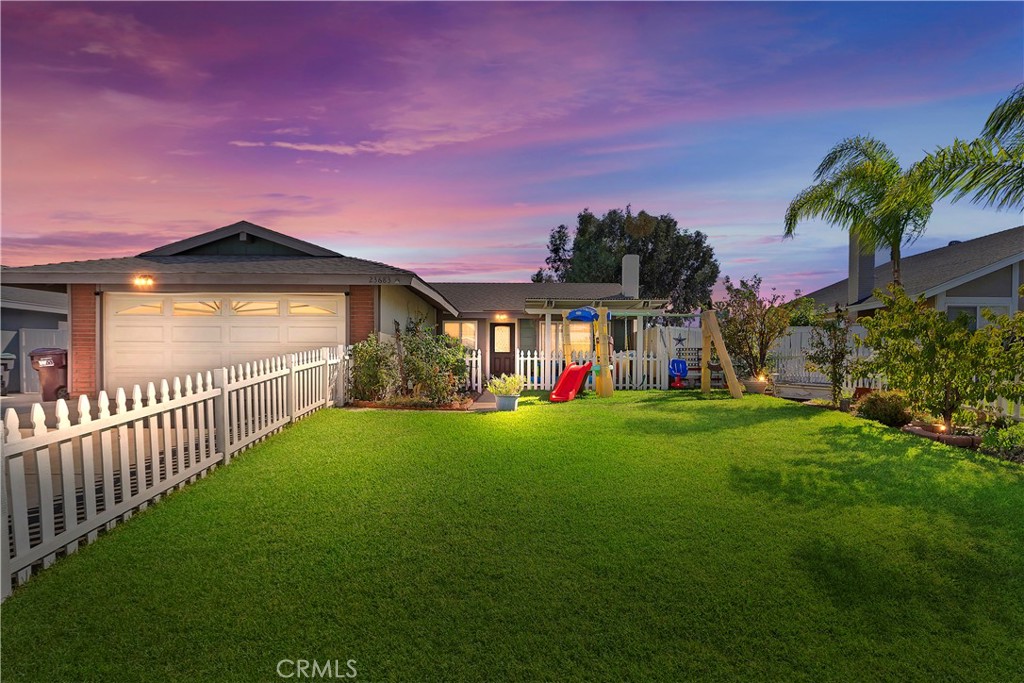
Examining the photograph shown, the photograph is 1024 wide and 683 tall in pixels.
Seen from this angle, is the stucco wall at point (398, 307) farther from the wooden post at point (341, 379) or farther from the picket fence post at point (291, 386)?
the picket fence post at point (291, 386)

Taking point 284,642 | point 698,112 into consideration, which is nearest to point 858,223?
point 698,112

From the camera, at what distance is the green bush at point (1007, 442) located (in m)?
6.79

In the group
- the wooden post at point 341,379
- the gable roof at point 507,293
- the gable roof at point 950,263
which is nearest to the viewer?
the wooden post at point 341,379

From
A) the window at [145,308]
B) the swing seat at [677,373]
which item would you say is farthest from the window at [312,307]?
the swing seat at [677,373]

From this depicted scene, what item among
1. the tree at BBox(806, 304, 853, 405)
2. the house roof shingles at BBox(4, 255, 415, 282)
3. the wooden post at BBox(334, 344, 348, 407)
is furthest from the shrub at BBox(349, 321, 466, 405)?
the tree at BBox(806, 304, 853, 405)

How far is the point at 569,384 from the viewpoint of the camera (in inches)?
519

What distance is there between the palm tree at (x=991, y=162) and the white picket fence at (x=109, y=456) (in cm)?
1079

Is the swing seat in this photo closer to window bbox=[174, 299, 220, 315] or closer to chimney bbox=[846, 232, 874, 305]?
chimney bbox=[846, 232, 874, 305]

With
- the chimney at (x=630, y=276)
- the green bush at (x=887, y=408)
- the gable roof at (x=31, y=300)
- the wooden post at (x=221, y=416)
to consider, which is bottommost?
the green bush at (x=887, y=408)

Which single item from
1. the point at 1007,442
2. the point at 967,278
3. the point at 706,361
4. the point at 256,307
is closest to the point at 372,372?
the point at 256,307

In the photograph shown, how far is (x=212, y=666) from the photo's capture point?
2707 mm

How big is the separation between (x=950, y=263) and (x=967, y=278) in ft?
10.3

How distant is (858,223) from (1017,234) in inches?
373

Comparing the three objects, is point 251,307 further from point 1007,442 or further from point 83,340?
point 1007,442
